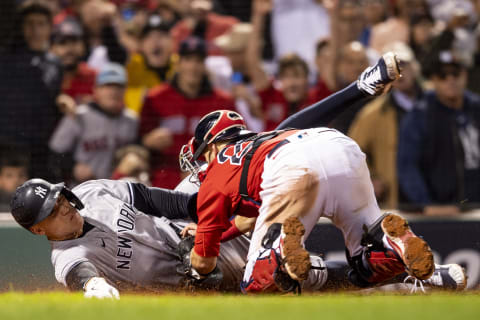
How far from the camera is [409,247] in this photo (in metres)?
4.45

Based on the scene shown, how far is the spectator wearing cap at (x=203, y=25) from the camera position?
31.8 ft

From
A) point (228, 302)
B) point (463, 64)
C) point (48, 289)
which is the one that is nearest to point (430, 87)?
point (463, 64)

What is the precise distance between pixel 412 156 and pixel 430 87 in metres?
0.97

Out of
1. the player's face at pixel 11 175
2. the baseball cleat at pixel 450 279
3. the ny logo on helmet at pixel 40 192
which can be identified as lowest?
→ the player's face at pixel 11 175

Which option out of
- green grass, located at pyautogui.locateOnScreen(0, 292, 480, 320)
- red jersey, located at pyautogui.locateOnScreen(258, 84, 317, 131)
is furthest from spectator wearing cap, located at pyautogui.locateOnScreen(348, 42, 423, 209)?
green grass, located at pyautogui.locateOnScreen(0, 292, 480, 320)

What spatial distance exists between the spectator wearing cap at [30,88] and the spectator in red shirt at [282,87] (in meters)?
2.18

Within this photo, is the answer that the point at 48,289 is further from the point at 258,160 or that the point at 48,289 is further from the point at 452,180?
the point at 452,180

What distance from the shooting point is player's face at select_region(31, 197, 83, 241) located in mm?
5406

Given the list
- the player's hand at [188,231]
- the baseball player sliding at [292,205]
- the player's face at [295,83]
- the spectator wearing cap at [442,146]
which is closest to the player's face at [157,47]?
the player's face at [295,83]

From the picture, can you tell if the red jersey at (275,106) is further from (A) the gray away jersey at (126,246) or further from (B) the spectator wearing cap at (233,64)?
(A) the gray away jersey at (126,246)

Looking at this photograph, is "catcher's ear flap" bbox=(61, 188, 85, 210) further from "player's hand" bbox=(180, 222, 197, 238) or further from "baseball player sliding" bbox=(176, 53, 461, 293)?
"baseball player sliding" bbox=(176, 53, 461, 293)

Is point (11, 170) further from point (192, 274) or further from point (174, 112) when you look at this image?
point (192, 274)

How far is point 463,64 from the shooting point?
934 centimetres

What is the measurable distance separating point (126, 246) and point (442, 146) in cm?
412
